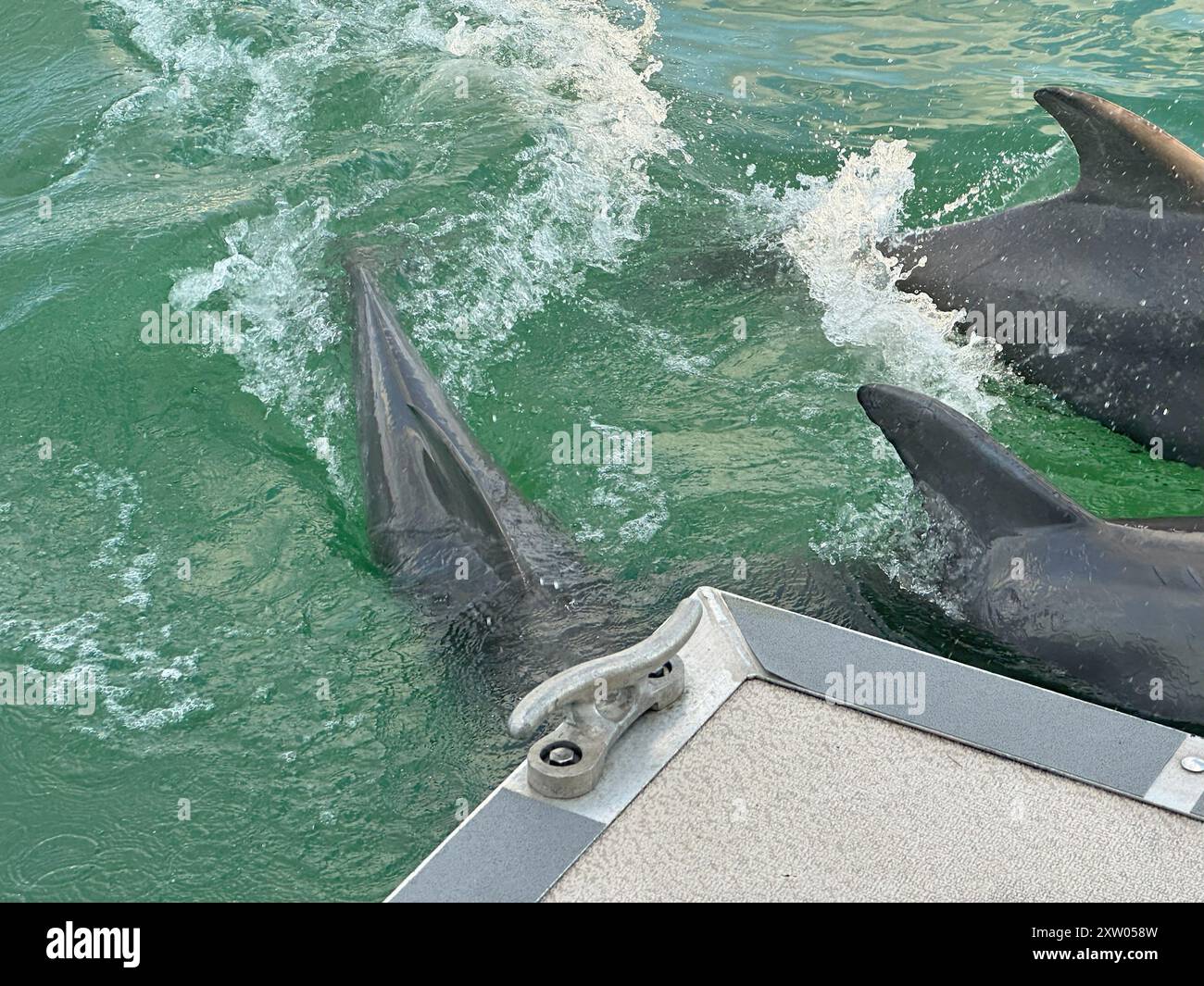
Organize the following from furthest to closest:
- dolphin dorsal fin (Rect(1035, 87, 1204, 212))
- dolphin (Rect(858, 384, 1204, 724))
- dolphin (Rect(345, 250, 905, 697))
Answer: dolphin dorsal fin (Rect(1035, 87, 1204, 212)) → dolphin (Rect(345, 250, 905, 697)) → dolphin (Rect(858, 384, 1204, 724))

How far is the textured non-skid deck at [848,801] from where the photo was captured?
2.85m

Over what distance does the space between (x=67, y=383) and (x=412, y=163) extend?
8.66 feet

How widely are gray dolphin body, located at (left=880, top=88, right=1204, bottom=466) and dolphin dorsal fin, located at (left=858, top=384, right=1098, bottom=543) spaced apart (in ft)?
6.25

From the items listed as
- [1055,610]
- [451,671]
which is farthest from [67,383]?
[1055,610]

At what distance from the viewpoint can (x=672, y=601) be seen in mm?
5352

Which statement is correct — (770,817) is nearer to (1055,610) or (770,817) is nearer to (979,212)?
(1055,610)

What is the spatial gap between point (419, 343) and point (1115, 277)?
11.2 feet

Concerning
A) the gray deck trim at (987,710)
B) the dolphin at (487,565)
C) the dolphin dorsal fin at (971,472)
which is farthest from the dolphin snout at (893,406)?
the gray deck trim at (987,710)

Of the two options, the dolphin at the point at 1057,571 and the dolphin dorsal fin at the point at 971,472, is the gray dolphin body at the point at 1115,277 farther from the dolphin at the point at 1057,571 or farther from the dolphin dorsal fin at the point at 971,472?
the dolphin dorsal fin at the point at 971,472

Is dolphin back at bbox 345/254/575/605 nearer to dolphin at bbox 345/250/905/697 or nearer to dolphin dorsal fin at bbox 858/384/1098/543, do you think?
dolphin at bbox 345/250/905/697

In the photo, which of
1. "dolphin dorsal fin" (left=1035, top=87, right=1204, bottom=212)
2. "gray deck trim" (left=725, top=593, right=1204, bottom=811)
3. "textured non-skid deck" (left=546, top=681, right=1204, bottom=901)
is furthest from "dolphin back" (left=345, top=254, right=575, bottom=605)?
"dolphin dorsal fin" (left=1035, top=87, right=1204, bottom=212)

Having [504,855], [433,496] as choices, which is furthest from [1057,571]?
[504,855]

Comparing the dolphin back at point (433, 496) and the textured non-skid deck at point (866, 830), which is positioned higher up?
the textured non-skid deck at point (866, 830)

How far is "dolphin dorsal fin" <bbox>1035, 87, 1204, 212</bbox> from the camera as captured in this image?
6305 mm
